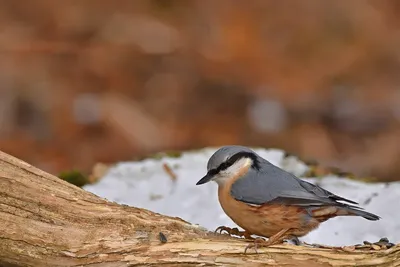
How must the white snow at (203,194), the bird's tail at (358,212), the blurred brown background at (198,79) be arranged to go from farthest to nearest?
1. the blurred brown background at (198,79)
2. the white snow at (203,194)
3. the bird's tail at (358,212)

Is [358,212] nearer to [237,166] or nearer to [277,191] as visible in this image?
[277,191]

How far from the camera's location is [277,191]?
8.69 ft

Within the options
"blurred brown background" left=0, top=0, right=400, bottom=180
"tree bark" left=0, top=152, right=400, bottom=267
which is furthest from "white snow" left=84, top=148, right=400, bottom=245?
"blurred brown background" left=0, top=0, right=400, bottom=180

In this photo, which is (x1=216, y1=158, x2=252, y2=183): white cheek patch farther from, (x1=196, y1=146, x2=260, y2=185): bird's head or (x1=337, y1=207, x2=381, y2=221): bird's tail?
(x1=337, y1=207, x2=381, y2=221): bird's tail

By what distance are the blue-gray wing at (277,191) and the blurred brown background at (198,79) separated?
2444mm

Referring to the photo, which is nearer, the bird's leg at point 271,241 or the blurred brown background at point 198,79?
the bird's leg at point 271,241

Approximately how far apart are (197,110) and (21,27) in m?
1.78

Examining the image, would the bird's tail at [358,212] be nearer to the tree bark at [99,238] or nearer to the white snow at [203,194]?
the tree bark at [99,238]

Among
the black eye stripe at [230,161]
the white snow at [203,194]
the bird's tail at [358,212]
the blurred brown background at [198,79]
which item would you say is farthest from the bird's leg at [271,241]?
the blurred brown background at [198,79]

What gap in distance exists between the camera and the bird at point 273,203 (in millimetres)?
2615

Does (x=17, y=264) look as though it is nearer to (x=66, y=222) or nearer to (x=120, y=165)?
(x=66, y=222)

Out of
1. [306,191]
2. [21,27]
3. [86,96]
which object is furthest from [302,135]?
[306,191]

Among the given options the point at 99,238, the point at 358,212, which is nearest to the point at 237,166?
the point at 358,212

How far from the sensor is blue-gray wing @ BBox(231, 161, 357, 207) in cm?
261
